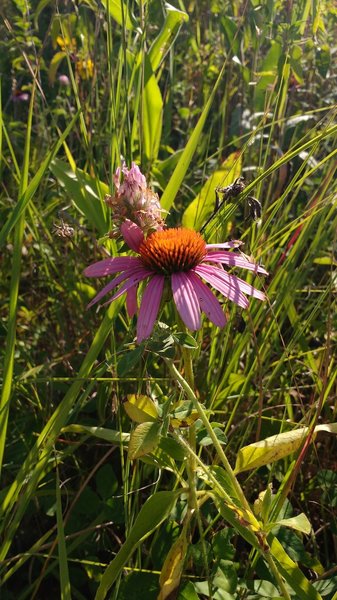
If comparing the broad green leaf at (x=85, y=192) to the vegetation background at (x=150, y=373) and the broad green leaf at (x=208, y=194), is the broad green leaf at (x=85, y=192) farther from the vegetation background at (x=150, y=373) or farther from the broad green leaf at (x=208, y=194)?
the broad green leaf at (x=208, y=194)

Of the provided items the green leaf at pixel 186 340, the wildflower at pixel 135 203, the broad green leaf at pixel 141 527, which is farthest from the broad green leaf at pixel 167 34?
the broad green leaf at pixel 141 527

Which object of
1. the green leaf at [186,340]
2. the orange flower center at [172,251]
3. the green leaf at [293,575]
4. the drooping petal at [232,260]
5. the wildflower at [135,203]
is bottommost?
the green leaf at [293,575]

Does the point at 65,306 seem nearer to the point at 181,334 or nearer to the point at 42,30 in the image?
the point at 181,334

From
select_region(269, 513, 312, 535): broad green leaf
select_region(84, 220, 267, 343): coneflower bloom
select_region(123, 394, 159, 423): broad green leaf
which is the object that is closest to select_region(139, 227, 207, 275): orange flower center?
select_region(84, 220, 267, 343): coneflower bloom

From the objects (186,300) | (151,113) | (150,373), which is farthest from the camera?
(151,113)

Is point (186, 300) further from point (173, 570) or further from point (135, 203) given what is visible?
point (173, 570)

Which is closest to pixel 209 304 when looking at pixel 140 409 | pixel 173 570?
pixel 140 409

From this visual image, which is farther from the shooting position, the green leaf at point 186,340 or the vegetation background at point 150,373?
the vegetation background at point 150,373

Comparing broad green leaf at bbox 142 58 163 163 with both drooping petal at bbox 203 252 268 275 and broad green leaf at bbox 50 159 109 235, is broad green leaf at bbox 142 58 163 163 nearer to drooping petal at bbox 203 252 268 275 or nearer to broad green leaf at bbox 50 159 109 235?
broad green leaf at bbox 50 159 109 235

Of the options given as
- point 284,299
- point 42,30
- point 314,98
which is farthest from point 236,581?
point 42,30
